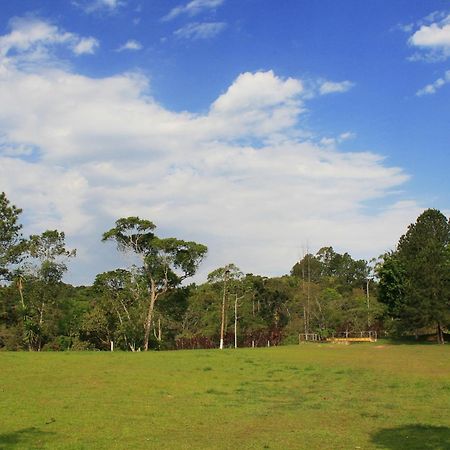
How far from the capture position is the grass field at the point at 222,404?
1395 centimetres

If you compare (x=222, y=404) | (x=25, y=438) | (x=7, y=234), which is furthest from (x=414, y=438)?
(x=7, y=234)

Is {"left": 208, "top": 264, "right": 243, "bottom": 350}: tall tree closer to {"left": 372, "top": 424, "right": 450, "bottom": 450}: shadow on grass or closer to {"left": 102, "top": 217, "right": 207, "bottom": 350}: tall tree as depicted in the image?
{"left": 102, "top": 217, "right": 207, "bottom": 350}: tall tree

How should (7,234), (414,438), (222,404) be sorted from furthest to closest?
(7,234) → (222,404) → (414,438)

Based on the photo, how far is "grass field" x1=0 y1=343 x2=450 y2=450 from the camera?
13953mm

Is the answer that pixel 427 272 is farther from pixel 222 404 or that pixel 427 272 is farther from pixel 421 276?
pixel 222 404

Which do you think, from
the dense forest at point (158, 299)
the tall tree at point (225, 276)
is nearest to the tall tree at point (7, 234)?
the dense forest at point (158, 299)

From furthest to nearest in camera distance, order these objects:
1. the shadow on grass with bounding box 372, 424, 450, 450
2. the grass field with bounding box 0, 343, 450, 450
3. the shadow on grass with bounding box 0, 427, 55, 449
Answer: the grass field with bounding box 0, 343, 450, 450 < the shadow on grass with bounding box 372, 424, 450, 450 < the shadow on grass with bounding box 0, 427, 55, 449

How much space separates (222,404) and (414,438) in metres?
8.55

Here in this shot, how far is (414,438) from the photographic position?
14023mm

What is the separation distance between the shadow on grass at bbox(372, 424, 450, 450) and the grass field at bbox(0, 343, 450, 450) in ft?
0.09

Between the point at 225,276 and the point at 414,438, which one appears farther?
the point at 225,276

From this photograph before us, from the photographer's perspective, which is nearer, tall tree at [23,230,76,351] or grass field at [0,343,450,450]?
grass field at [0,343,450,450]

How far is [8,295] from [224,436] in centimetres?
4674

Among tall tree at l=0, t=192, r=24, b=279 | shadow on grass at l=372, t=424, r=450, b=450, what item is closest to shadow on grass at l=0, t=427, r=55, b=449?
shadow on grass at l=372, t=424, r=450, b=450
